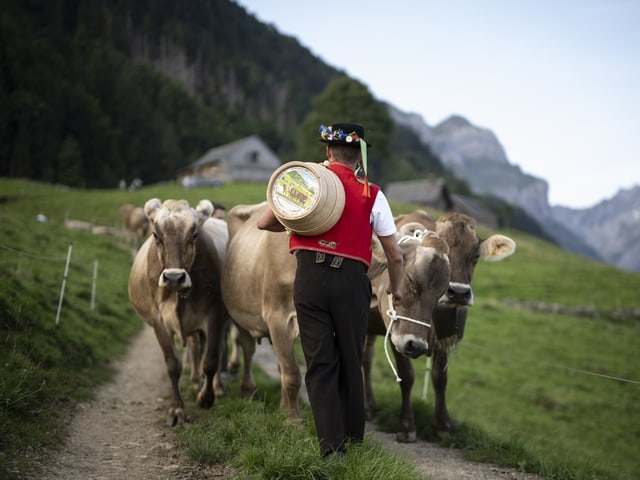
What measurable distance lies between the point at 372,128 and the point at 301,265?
2900 inches

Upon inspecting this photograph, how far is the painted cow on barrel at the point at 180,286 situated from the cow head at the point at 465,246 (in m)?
3.15

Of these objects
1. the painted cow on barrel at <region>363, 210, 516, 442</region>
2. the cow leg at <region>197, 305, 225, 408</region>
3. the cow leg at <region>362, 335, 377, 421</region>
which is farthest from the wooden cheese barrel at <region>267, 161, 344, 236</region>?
the cow leg at <region>362, 335, 377, 421</region>

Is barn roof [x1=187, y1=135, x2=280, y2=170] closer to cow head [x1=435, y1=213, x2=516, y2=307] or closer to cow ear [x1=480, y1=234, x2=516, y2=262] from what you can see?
cow head [x1=435, y1=213, x2=516, y2=307]

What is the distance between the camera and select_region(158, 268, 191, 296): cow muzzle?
675cm

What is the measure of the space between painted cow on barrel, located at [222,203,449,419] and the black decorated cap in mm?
1330

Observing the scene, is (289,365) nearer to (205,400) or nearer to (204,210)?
(205,400)

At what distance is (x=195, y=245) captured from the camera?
755 cm

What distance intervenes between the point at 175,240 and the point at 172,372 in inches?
66.1

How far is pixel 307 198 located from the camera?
175 inches

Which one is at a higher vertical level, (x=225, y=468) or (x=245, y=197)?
(x=245, y=197)

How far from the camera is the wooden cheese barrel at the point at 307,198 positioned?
4391mm

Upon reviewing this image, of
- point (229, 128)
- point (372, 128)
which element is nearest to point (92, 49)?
point (229, 128)

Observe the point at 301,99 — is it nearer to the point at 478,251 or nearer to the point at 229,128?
the point at 229,128

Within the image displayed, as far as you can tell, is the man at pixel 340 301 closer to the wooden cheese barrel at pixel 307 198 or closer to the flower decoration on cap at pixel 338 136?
the flower decoration on cap at pixel 338 136
